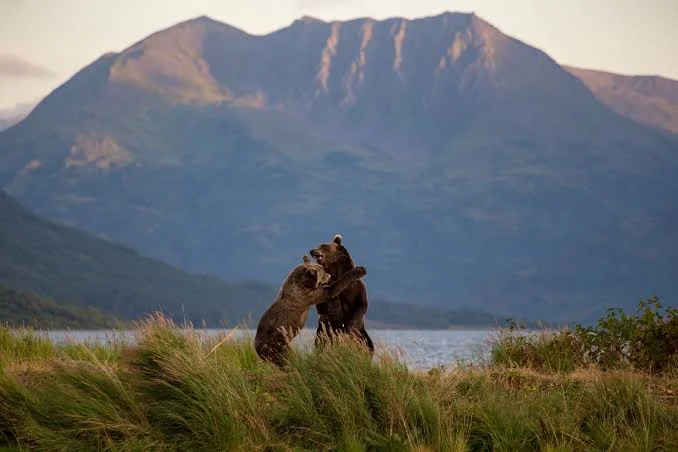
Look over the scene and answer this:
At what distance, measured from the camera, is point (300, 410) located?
1371cm

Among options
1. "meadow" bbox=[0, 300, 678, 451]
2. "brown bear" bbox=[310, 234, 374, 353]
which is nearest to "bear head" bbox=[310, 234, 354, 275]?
"brown bear" bbox=[310, 234, 374, 353]

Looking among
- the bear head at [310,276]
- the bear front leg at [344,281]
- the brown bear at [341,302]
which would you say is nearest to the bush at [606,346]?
the brown bear at [341,302]

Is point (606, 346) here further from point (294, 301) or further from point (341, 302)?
point (294, 301)

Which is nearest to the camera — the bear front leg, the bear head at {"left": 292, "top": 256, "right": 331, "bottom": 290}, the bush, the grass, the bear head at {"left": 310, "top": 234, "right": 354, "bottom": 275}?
the grass

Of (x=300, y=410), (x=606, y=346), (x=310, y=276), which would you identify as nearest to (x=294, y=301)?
(x=310, y=276)

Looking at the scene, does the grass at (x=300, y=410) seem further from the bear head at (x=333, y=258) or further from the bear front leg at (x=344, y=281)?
the bear head at (x=333, y=258)

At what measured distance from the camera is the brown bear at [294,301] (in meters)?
15.5

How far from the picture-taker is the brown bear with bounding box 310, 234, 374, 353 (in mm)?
15914

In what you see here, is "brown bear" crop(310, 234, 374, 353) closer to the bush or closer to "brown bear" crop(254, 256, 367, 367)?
"brown bear" crop(254, 256, 367, 367)

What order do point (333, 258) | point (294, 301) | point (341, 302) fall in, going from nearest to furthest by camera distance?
point (294, 301) → point (333, 258) → point (341, 302)

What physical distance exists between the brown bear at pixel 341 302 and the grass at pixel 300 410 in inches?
52.4

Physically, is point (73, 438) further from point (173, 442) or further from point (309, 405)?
point (309, 405)

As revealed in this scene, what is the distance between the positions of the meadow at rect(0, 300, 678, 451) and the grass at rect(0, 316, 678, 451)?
2 cm

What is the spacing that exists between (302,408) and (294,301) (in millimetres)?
2347
